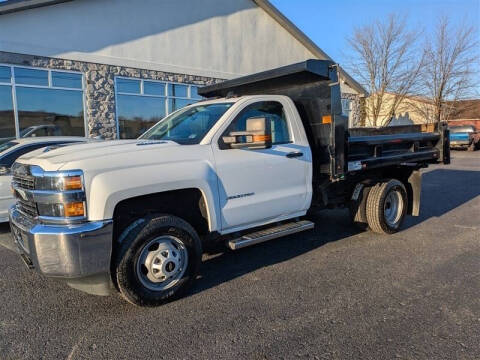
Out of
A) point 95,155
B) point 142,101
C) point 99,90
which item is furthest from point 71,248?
point 142,101

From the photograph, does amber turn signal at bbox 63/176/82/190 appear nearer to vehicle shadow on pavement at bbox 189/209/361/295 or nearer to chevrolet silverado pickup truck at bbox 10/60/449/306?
chevrolet silverado pickup truck at bbox 10/60/449/306

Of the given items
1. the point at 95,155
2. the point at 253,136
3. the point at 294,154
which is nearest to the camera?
the point at 95,155

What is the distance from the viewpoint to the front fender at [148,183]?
312 cm

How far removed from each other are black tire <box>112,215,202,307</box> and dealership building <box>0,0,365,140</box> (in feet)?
30.5

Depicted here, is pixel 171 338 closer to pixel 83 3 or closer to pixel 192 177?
pixel 192 177

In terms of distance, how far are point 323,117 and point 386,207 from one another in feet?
7.33

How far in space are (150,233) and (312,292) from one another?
5.84ft

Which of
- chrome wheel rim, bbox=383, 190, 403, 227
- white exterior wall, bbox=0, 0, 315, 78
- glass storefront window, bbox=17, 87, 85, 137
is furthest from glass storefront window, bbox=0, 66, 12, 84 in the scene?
chrome wheel rim, bbox=383, 190, 403, 227

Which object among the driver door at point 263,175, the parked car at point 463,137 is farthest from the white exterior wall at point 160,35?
the parked car at point 463,137

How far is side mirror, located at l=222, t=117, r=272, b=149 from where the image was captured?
12.1 feet

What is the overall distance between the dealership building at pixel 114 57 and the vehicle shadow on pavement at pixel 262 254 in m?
8.82

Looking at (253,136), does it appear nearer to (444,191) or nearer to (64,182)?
(64,182)

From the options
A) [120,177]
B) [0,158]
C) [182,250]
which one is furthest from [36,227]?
[0,158]

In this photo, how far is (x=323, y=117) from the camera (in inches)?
189
